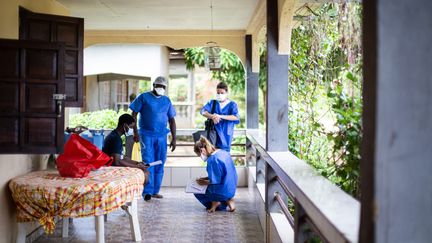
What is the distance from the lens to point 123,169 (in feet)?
14.5

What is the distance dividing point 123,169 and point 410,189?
328 centimetres

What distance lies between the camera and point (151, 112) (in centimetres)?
647

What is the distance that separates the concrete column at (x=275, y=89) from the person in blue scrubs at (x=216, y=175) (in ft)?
3.89

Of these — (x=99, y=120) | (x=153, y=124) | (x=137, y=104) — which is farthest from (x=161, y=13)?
(x=99, y=120)

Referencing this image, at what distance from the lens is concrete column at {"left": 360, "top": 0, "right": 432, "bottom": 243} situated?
4.77 ft

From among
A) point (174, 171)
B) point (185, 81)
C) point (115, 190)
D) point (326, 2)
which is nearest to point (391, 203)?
point (115, 190)

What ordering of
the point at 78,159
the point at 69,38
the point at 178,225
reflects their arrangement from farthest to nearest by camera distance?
1. the point at 178,225
2. the point at 69,38
3. the point at 78,159

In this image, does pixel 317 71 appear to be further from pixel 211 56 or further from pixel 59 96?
pixel 59 96

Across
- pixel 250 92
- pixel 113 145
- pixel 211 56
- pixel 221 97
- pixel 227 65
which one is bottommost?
pixel 113 145

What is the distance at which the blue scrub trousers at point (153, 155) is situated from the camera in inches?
256

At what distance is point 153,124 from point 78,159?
2.48 meters

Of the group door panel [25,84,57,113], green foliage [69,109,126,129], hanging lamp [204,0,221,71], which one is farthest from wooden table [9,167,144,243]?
green foliage [69,109,126,129]

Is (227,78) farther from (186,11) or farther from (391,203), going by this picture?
(391,203)

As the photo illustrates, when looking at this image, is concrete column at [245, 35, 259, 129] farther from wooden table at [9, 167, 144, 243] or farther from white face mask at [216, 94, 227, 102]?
wooden table at [9, 167, 144, 243]
